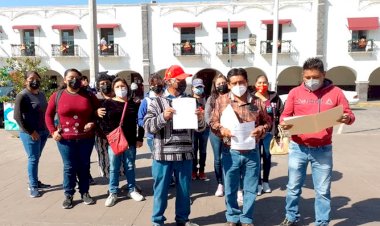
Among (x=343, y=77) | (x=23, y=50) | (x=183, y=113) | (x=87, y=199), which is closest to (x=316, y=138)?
(x=183, y=113)

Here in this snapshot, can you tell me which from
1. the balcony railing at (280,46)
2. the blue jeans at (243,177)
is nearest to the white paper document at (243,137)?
the blue jeans at (243,177)

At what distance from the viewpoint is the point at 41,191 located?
16.4 feet

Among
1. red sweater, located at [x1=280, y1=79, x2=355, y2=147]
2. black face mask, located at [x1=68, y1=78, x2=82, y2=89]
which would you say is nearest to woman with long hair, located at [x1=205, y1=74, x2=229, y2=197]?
red sweater, located at [x1=280, y1=79, x2=355, y2=147]

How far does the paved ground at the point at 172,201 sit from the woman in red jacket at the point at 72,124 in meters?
0.43

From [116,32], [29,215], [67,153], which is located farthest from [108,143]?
[116,32]

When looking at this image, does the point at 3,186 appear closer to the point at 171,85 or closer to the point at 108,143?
the point at 108,143

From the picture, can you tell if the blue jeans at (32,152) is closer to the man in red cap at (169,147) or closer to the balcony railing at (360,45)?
the man in red cap at (169,147)

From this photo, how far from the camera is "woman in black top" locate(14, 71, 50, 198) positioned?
4.62 metres

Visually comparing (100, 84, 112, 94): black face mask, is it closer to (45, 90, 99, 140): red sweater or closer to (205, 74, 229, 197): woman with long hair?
(45, 90, 99, 140): red sweater

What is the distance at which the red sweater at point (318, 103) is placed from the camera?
345 cm

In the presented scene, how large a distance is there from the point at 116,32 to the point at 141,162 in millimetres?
16634

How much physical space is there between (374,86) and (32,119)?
24.5 meters

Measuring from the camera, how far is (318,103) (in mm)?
3480

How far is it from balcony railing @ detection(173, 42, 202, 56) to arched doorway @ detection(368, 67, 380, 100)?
495 inches
